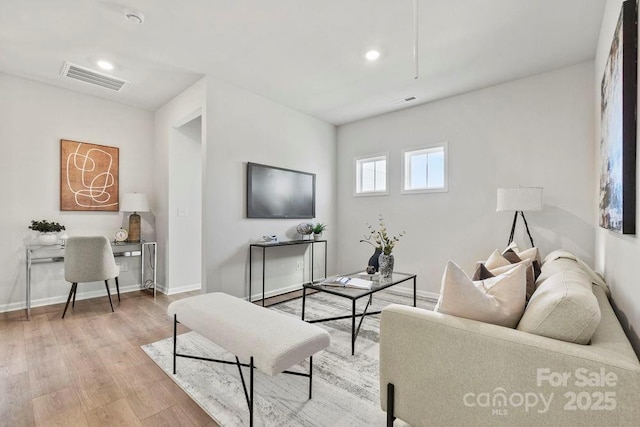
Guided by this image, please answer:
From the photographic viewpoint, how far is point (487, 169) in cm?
367

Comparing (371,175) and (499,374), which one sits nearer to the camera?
(499,374)

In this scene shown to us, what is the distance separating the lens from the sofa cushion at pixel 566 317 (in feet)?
3.39

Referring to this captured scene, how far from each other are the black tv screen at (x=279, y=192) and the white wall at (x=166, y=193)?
3.90 ft

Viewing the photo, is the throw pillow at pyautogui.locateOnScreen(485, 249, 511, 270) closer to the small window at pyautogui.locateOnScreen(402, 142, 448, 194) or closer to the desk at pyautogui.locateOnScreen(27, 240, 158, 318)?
the small window at pyautogui.locateOnScreen(402, 142, 448, 194)

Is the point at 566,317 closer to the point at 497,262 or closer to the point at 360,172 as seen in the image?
the point at 497,262

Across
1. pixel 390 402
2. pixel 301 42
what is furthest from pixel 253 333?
pixel 301 42

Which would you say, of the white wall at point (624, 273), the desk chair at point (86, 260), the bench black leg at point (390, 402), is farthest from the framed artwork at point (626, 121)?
the desk chair at point (86, 260)

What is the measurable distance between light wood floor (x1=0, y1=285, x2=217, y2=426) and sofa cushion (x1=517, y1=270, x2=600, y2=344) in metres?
1.64

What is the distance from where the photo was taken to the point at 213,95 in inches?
136

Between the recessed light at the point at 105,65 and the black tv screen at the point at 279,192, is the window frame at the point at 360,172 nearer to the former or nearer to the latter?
the black tv screen at the point at 279,192

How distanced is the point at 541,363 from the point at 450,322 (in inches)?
12.3

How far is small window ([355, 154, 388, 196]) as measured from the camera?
469cm

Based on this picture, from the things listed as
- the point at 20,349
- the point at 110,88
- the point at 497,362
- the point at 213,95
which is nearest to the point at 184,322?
the point at 20,349

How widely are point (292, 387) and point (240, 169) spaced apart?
2621 mm
